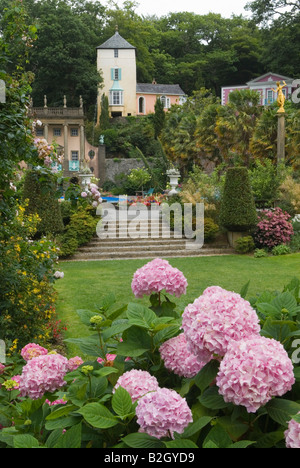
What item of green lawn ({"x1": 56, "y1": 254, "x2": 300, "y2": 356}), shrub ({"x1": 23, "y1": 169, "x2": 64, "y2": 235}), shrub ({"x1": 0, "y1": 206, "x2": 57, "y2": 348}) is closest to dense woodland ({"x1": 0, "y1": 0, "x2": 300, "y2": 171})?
green lawn ({"x1": 56, "y1": 254, "x2": 300, "y2": 356})

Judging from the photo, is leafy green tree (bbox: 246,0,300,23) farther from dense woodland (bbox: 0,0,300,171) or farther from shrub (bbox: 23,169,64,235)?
shrub (bbox: 23,169,64,235)

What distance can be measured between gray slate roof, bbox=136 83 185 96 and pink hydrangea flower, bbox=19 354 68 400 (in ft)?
153

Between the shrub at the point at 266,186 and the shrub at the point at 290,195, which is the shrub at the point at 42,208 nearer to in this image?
the shrub at the point at 266,186

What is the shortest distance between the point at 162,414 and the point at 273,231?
12477 millimetres

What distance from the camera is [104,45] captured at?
44656mm

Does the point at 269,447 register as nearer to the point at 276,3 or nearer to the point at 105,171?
the point at 105,171

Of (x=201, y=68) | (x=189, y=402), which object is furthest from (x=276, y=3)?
(x=189, y=402)

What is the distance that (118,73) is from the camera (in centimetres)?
4544

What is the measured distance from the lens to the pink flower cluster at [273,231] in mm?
13172

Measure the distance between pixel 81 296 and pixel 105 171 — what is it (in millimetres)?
29320

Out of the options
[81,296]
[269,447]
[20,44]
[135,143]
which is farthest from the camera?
[135,143]

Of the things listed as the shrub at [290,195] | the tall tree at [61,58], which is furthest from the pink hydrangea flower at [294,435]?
the tall tree at [61,58]

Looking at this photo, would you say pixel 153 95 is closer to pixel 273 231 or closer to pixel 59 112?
pixel 59 112

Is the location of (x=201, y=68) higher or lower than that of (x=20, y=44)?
higher
